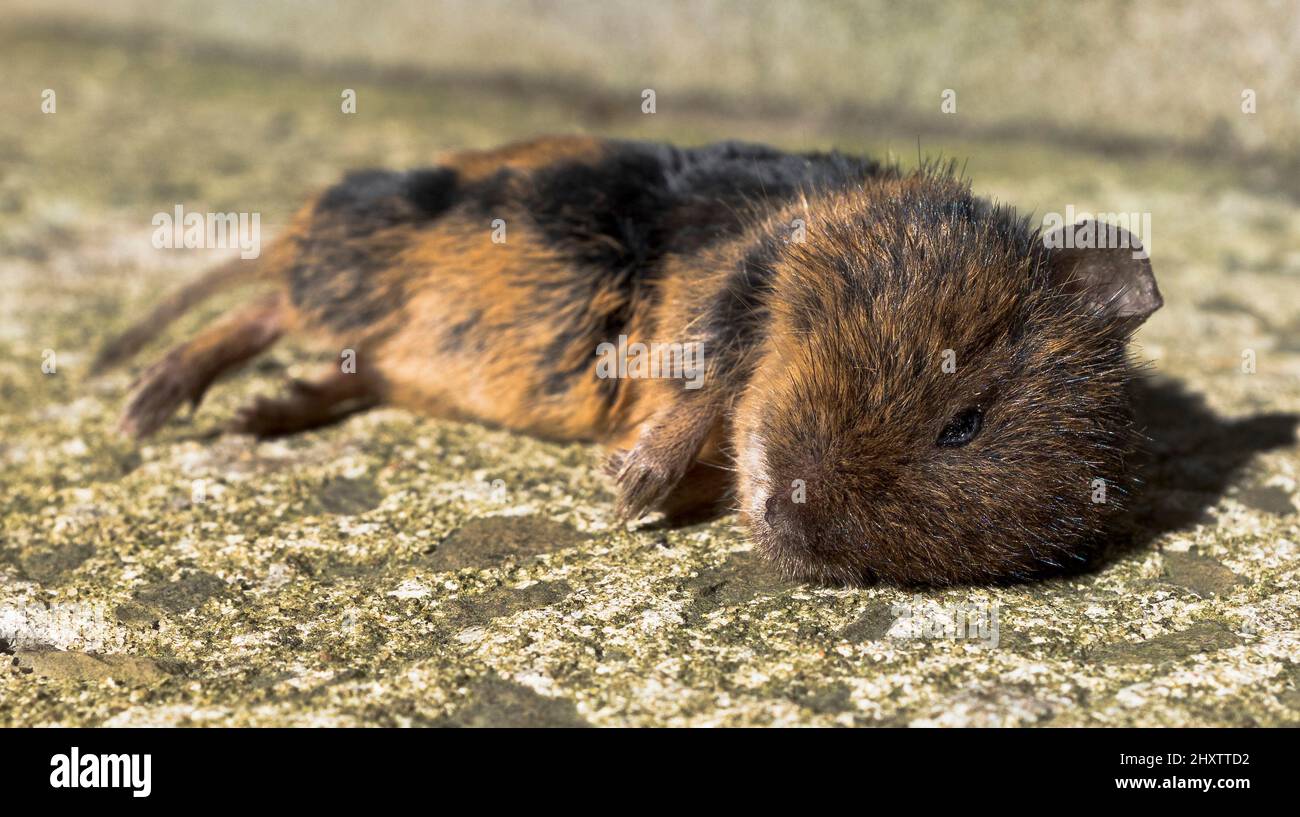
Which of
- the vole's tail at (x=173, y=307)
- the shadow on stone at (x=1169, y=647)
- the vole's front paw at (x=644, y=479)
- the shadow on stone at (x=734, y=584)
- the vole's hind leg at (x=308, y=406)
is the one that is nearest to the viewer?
the shadow on stone at (x=1169, y=647)

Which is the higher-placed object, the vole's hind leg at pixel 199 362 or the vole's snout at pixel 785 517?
the vole's hind leg at pixel 199 362

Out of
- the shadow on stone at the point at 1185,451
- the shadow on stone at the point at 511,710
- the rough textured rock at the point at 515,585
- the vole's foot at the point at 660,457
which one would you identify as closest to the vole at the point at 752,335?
the vole's foot at the point at 660,457

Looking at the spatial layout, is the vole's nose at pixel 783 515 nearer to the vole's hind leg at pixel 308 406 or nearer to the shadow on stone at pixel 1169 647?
the shadow on stone at pixel 1169 647

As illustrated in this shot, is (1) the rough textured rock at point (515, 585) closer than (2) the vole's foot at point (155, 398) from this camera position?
Yes

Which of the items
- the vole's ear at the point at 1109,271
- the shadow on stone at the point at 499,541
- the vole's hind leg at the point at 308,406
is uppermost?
the vole's ear at the point at 1109,271

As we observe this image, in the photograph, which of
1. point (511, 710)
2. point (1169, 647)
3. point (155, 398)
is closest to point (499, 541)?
point (511, 710)

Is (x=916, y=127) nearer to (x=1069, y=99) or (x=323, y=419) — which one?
(x=1069, y=99)
